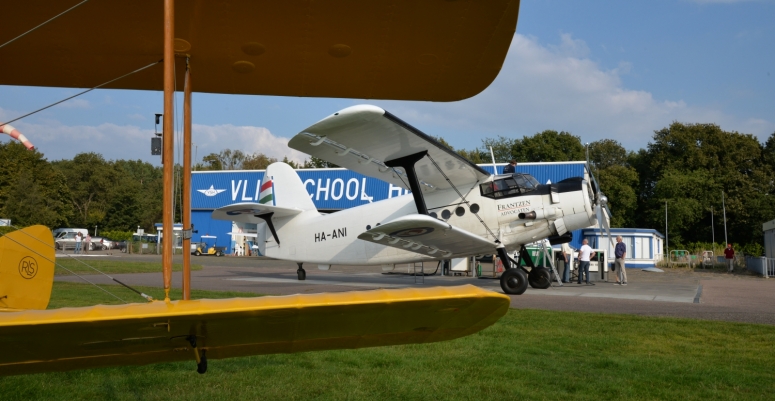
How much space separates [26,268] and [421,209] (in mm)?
9063

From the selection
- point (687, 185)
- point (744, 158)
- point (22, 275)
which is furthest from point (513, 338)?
point (744, 158)

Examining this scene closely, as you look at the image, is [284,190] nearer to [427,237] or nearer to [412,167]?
[412,167]

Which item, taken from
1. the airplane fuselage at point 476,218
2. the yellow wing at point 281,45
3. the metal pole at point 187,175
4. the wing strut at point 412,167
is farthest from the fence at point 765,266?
the metal pole at point 187,175

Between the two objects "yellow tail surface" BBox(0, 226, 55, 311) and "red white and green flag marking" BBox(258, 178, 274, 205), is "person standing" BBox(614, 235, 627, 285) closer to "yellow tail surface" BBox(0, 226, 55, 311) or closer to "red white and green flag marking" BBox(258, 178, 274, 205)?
"red white and green flag marking" BBox(258, 178, 274, 205)

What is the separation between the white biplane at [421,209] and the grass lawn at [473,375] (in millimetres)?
4895

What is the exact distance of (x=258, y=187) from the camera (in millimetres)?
43656

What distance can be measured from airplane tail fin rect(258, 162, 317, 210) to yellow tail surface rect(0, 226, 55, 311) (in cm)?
1309

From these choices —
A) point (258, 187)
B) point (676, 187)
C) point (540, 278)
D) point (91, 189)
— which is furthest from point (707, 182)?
point (91, 189)

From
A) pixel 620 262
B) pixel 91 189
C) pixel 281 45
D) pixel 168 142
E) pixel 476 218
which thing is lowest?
pixel 620 262

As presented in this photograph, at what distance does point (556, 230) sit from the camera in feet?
43.7

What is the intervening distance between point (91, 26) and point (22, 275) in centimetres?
208

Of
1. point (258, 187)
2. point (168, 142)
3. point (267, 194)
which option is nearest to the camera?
point (168, 142)

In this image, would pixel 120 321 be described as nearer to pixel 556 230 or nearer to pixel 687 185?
pixel 556 230

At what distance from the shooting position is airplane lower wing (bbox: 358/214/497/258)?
1127cm
